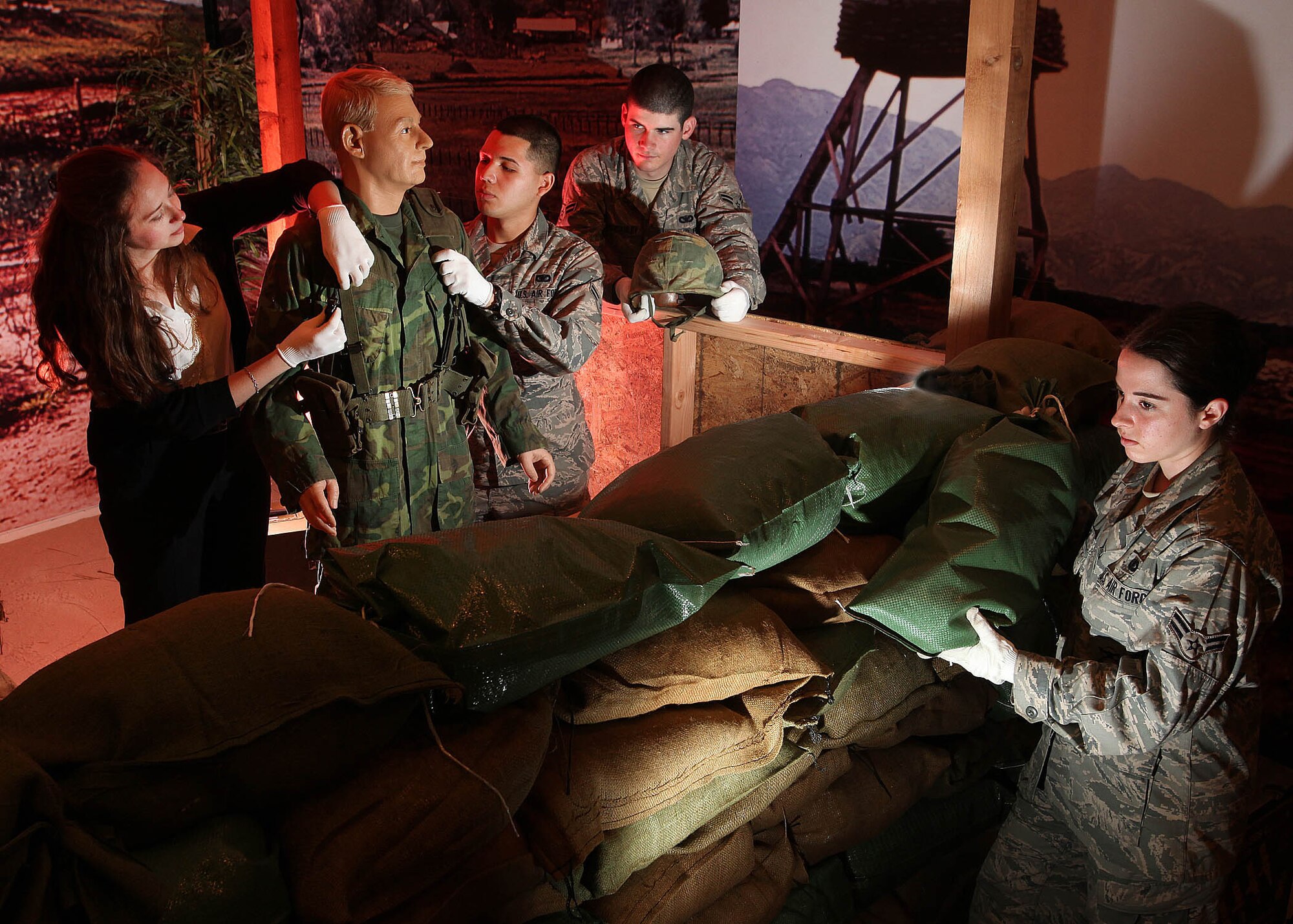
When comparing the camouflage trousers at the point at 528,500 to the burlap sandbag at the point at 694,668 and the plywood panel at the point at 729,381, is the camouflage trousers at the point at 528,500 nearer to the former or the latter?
the plywood panel at the point at 729,381

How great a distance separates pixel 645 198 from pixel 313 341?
1961 millimetres

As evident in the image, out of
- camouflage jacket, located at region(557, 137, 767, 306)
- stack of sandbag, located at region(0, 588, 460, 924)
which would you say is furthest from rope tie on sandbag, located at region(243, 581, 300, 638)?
camouflage jacket, located at region(557, 137, 767, 306)

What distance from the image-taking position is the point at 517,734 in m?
1.71

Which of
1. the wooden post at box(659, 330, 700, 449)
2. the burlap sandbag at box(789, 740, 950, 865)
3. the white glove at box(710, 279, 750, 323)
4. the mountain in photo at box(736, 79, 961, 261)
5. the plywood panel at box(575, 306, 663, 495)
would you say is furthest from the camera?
the mountain in photo at box(736, 79, 961, 261)

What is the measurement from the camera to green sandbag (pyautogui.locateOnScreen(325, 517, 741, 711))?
1732 millimetres

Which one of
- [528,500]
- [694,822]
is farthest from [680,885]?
[528,500]

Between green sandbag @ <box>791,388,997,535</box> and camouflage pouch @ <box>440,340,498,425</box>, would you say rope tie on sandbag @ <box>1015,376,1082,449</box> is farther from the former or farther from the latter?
camouflage pouch @ <box>440,340,498,425</box>

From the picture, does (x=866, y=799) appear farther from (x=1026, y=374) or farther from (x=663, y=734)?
(x=1026, y=374)

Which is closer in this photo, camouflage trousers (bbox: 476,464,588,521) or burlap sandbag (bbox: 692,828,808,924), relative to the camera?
burlap sandbag (bbox: 692,828,808,924)

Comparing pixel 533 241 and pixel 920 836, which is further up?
pixel 533 241

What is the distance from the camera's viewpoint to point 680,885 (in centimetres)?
201

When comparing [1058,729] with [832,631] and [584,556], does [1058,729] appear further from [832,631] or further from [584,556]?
[584,556]

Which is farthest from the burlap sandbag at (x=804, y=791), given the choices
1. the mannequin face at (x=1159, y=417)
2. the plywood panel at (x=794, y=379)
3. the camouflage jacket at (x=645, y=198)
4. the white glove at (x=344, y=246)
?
the camouflage jacket at (x=645, y=198)

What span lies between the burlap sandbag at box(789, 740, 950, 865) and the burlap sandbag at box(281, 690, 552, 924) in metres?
0.92
